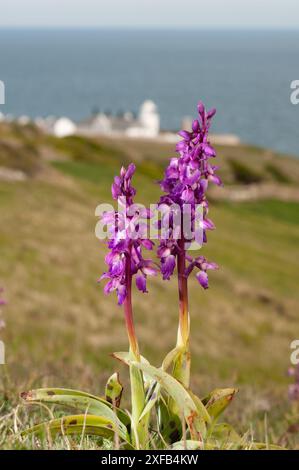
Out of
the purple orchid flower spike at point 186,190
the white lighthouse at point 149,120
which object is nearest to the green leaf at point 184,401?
the purple orchid flower spike at point 186,190

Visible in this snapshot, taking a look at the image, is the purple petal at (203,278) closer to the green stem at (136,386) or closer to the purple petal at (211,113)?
the green stem at (136,386)

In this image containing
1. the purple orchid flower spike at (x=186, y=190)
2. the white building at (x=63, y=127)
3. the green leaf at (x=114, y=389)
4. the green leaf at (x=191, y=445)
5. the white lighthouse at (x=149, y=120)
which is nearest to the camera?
the green leaf at (x=191, y=445)

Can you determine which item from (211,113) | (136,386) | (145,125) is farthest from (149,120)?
(136,386)

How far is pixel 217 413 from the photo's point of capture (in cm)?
423

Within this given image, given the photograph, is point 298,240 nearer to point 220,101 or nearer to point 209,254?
point 209,254

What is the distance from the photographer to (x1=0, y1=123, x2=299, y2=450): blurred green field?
17703 millimetres

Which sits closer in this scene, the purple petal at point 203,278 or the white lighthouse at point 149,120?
the purple petal at point 203,278

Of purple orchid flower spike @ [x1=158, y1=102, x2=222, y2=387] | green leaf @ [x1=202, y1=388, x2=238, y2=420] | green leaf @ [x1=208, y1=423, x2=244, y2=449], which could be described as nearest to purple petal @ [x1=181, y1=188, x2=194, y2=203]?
purple orchid flower spike @ [x1=158, y1=102, x2=222, y2=387]

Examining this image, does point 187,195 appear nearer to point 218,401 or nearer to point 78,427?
point 218,401

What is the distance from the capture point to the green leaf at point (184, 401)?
153 inches

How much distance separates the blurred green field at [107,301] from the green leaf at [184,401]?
1.82m

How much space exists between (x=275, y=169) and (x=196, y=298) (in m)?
69.9

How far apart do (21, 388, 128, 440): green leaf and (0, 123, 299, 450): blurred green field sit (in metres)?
1.45
